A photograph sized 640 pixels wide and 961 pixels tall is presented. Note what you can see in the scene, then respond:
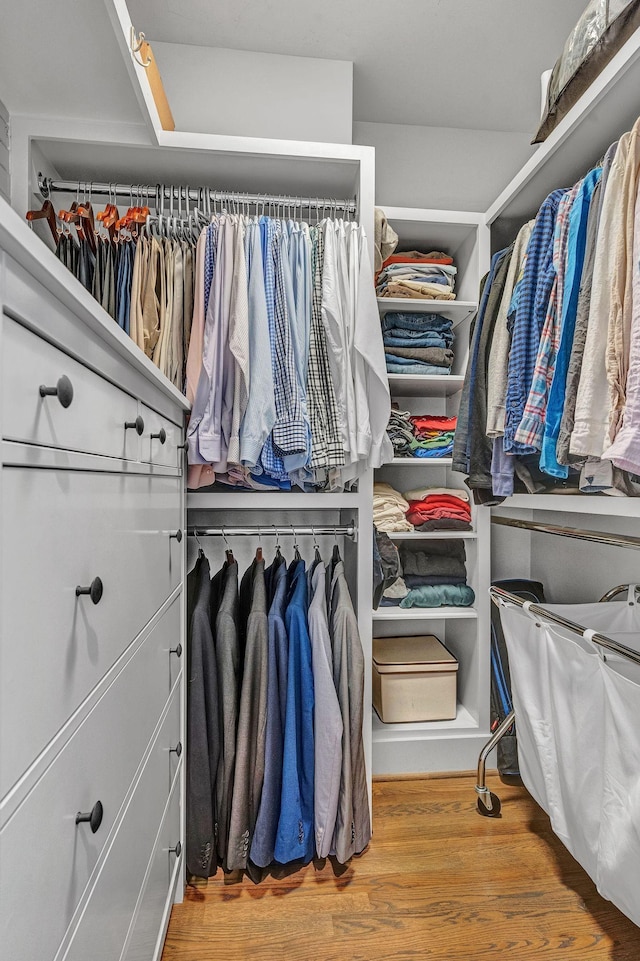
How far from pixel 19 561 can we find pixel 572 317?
1.23 meters

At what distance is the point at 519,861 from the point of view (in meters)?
1.58

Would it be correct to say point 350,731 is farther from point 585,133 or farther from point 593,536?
point 585,133

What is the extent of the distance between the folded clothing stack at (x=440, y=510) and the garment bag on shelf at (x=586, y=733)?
0.57 m

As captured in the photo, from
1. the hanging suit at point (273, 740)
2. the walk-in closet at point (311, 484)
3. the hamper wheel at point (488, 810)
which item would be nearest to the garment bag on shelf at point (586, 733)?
the walk-in closet at point (311, 484)

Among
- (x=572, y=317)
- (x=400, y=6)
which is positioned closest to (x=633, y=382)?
(x=572, y=317)

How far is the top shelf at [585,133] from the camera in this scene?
1.21m

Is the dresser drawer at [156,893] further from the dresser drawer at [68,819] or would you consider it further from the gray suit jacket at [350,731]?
the gray suit jacket at [350,731]

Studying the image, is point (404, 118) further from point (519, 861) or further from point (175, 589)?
point (519, 861)

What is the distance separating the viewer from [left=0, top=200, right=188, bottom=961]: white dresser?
1.70 ft

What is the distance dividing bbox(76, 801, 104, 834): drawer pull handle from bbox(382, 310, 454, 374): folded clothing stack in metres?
1.65

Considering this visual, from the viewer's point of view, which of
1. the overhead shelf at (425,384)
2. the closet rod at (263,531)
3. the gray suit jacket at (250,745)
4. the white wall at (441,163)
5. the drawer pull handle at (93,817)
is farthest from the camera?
the white wall at (441,163)

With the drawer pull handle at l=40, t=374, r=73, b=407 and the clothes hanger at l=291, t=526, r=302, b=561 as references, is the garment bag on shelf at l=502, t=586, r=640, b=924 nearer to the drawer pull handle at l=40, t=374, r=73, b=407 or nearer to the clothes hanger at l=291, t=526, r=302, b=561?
the clothes hanger at l=291, t=526, r=302, b=561

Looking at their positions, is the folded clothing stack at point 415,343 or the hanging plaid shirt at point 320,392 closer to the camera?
the hanging plaid shirt at point 320,392

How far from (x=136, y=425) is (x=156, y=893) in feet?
3.27
